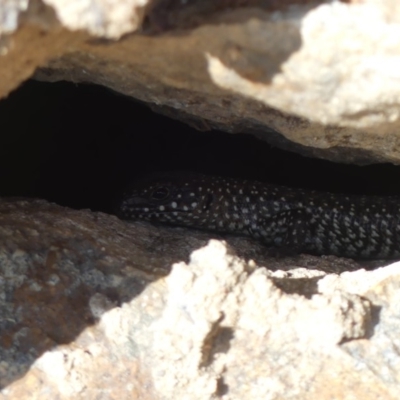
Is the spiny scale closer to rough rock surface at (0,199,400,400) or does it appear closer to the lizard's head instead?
the lizard's head

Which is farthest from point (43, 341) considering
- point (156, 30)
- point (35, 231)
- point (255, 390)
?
point (156, 30)

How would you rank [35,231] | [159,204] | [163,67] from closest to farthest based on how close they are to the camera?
1. [163,67]
2. [35,231]
3. [159,204]

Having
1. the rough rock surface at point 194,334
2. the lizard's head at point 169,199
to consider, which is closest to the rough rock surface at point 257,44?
the rough rock surface at point 194,334

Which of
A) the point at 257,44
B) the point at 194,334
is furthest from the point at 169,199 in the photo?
the point at 257,44

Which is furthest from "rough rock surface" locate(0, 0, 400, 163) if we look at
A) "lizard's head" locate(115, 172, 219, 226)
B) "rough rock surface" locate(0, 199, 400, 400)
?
"lizard's head" locate(115, 172, 219, 226)

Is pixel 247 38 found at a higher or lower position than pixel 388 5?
lower

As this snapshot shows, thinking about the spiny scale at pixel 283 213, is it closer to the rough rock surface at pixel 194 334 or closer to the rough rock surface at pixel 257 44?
the rough rock surface at pixel 194 334

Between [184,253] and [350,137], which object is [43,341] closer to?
[184,253]
